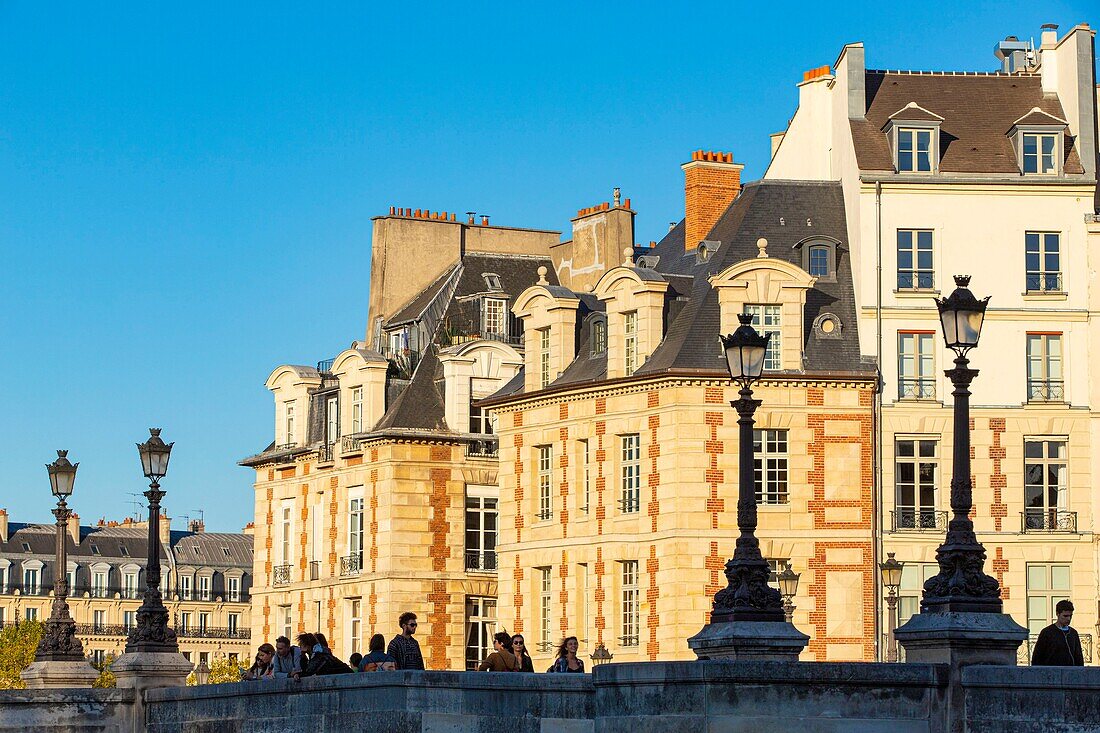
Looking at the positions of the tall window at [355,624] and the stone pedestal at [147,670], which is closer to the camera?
the stone pedestal at [147,670]

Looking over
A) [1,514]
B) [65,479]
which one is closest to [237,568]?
[1,514]

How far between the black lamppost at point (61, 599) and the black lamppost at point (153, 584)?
10.5 feet

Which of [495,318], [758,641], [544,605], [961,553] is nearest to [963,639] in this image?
[961,553]

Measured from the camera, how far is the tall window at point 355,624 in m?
59.4

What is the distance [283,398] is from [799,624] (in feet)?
70.3

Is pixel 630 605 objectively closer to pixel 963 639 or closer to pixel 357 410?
pixel 357 410

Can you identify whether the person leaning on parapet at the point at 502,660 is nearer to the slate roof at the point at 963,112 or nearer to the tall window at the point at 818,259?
the slate roof at the point at 963,112

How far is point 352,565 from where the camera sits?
6016 centimetres

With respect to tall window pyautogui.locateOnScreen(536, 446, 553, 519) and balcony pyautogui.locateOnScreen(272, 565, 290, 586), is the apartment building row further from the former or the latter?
balcony pyautogui.locateOnScreen(272, 565, 290, 586)

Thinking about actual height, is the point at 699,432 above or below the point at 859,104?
below

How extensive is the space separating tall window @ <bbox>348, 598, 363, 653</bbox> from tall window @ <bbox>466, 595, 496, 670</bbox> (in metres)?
2.76

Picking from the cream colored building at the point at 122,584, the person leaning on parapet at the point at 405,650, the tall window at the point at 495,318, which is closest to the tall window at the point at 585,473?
the tall window at the point at 495,318

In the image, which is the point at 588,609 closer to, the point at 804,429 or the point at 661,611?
the point at 661,611

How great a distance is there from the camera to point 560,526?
5297 cm
